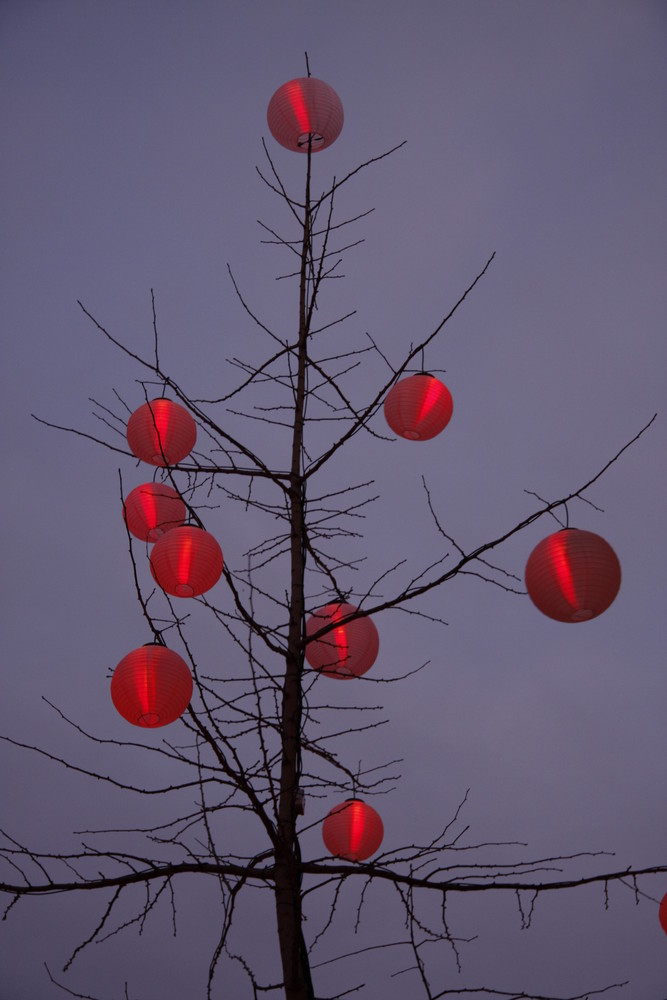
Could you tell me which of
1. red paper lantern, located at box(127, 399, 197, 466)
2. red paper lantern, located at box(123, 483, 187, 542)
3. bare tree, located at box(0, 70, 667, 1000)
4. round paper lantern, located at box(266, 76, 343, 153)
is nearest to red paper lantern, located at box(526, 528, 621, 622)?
bare tree, located at box(0, 70, 667, 1000)

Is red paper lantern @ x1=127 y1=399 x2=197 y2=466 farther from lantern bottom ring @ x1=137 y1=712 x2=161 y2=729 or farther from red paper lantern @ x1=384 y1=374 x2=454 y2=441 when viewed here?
lantern bottom ring @ x1=137 y1=712 x2=161 y2=729

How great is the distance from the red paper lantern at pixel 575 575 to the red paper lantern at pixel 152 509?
178 cm

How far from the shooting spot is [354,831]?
12.8ft

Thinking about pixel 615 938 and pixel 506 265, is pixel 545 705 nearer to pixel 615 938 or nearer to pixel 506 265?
pixel 615 938

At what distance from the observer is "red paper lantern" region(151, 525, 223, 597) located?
10.3ft

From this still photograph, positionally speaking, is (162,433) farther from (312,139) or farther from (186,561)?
(312,139)

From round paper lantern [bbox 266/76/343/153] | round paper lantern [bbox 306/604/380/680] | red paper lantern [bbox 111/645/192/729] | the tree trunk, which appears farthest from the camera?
round paper lantern [bbox 266/76/343/153]

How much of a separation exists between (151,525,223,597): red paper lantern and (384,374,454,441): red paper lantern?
1.36 meters

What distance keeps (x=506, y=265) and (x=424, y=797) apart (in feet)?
28.8

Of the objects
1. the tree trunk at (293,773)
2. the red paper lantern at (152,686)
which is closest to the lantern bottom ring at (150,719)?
the red paper lantern at (152,686)

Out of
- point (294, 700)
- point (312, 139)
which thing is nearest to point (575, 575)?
point (294, 700)

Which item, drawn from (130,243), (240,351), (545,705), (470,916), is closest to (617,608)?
(545,705)

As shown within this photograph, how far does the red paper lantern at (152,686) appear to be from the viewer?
281 cm

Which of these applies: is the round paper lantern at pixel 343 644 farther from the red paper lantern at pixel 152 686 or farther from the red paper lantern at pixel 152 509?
the red paper lantern at pixel 152 509
